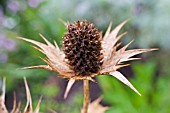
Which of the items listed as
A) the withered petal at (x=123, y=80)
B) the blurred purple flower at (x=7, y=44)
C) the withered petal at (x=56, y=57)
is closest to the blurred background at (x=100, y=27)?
the blurred purple flower at (x=7, y=44)

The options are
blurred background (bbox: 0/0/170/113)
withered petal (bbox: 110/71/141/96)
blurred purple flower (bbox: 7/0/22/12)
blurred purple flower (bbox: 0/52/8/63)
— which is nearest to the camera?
withered petal (bbox: 110/71/141/96)

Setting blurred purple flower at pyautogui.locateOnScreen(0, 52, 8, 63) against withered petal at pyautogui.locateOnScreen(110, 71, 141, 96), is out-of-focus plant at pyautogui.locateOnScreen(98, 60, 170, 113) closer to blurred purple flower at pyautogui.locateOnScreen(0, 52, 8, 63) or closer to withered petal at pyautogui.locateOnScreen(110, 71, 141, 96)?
blurred purple flower at pyautogui.locateOnScreen(0, 52, 8, 63)

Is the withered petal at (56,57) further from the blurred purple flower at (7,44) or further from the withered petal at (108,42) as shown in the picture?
the blurred purple flower at (7,44)

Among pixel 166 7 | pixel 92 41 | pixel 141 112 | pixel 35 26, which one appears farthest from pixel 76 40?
pixel 166 7

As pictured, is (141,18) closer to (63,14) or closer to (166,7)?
(166,7)

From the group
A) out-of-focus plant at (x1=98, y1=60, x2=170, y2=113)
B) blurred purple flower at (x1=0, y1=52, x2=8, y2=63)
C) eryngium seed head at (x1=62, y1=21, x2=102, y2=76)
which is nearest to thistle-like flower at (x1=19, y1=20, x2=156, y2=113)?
eryngium seed head at (x1=62, y1=21, x2=102, y2=76)
